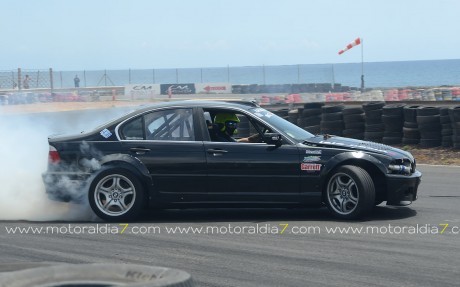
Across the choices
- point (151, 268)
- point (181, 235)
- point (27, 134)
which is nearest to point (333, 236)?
point (181, 235)

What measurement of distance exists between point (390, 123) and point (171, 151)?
8.59m

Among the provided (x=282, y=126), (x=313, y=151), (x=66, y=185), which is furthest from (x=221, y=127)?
(x=66, y=185)

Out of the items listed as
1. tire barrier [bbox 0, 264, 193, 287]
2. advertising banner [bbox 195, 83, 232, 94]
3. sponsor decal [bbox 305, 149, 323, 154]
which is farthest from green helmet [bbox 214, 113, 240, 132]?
advertising banner [bbox 195, 83, 232, 94]

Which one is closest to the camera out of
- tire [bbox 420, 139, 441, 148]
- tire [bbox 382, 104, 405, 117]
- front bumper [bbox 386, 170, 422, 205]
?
front bumper [bbox 386, 170, 422, 205]

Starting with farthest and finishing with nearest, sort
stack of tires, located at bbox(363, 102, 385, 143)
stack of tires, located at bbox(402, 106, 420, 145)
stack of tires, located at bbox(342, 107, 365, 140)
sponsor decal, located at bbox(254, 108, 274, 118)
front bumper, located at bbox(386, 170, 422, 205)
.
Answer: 1. stack of tires, located at bbox(342, 107, 365, 140)
2. stack of tires, located at bbox(363, 102, 385, 143)
3. stack of tires, located at bbox(402, 106, 420, 145)
4. sponsor decal, located at bbox(254, 108, 274, 118)
5. front bumper, located at bbox(386, 170, 422, 205)

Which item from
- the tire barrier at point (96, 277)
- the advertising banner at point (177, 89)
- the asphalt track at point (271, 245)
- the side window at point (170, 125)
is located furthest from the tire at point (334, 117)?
the advertising banner at point (177, 89)

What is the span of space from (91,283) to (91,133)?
5.05 metres

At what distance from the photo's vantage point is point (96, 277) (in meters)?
4.26

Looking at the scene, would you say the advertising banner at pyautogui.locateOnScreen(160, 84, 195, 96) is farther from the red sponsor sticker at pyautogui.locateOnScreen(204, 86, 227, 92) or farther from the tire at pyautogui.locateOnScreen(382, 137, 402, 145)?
the tire at pyautogui.locateOnScreen(382, 137, 402, 145)

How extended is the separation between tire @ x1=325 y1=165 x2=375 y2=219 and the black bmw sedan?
0.5 inches

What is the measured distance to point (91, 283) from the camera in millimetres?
4203

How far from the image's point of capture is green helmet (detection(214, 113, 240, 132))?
9.18 m

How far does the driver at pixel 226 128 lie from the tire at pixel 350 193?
3.54 feet

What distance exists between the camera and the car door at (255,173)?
869 cm
